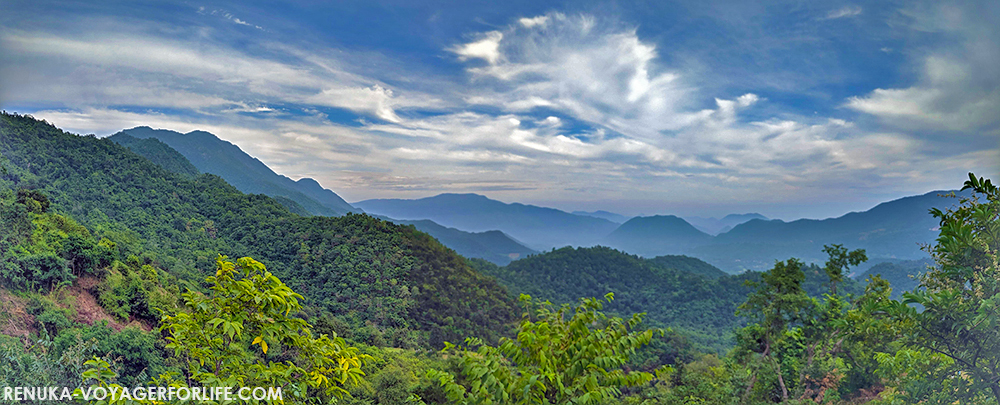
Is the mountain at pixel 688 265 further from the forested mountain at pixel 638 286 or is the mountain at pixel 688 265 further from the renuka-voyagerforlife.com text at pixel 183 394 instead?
the renuka-voyagerforlife.com text at pixel 183 394

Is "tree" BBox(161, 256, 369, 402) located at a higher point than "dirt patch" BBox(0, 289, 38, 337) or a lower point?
higher

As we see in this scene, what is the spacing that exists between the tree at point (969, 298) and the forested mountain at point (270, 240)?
2445cm

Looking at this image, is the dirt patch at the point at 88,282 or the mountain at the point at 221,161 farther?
the mountain at the point at 221,161

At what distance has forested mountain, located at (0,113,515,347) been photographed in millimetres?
25312

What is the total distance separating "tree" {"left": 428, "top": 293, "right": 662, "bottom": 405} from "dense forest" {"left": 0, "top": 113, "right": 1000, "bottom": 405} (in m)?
0.02

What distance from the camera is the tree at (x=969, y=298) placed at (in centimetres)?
335

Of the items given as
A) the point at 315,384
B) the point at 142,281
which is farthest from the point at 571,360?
the point at 142,281

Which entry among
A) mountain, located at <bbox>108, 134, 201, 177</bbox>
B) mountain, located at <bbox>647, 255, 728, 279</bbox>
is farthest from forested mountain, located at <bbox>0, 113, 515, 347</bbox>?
mountain, located at <bbox>647, 255, 728, 279</bbox>

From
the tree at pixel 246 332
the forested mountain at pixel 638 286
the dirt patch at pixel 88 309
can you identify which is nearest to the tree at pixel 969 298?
the tree at pixel 246 332

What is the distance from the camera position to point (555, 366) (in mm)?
3402

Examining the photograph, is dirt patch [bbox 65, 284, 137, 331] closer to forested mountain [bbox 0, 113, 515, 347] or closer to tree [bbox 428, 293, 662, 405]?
forested mountain [bbox 0, 113, 515, 347]

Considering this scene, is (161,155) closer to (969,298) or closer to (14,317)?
(14,317)

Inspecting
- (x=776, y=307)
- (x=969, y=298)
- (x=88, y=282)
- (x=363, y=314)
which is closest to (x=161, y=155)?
(x=363, y=314)

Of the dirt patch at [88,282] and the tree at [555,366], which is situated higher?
the tree at [555,366]
